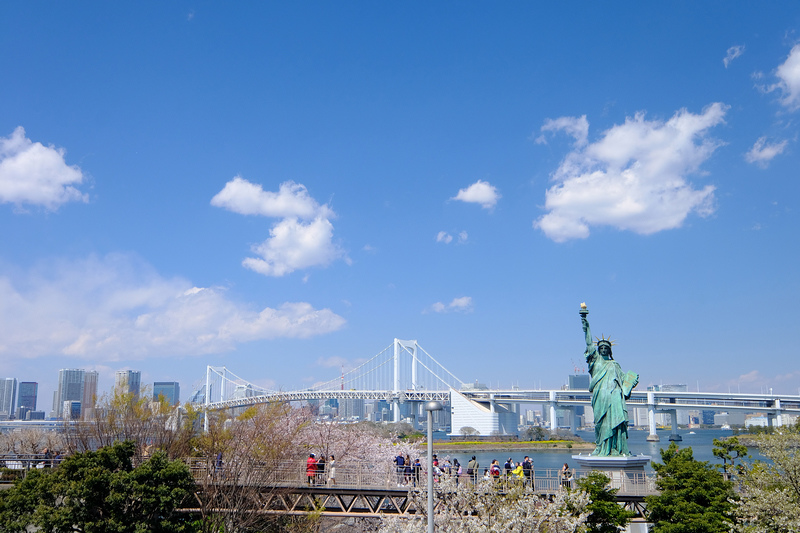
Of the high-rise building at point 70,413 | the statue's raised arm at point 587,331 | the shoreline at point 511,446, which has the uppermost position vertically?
the statue's raised arm at point 587,331

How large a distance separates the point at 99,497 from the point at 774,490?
20.0 m

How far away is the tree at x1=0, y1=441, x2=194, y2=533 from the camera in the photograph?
1922cm

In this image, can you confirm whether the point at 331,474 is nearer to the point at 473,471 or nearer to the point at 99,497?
the point at 473,471

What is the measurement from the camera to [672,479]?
18.3 m

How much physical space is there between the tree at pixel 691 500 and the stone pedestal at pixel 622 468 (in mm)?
1448

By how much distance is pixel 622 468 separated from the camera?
71.9 ft

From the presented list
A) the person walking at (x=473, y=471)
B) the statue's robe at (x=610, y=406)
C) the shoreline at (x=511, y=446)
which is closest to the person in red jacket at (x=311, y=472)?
the person walking at (x=473, y=471)

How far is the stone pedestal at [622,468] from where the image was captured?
66.7 ft

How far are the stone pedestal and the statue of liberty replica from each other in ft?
1.89

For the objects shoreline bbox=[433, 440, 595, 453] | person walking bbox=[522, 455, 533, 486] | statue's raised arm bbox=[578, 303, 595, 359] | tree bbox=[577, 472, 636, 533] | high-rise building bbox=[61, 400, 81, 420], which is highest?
statue's raised arm bbox=[578, 303, 595, 359]

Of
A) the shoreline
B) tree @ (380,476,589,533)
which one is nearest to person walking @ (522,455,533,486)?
tree @ (380,476,589,533)

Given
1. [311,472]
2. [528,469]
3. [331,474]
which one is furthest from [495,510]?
[311,472]

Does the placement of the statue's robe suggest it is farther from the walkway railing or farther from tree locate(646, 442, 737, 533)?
tree locate(646, 442, 737, 533)

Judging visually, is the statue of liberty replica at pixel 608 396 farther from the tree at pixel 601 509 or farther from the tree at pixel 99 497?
the tree at pixel 99 497
